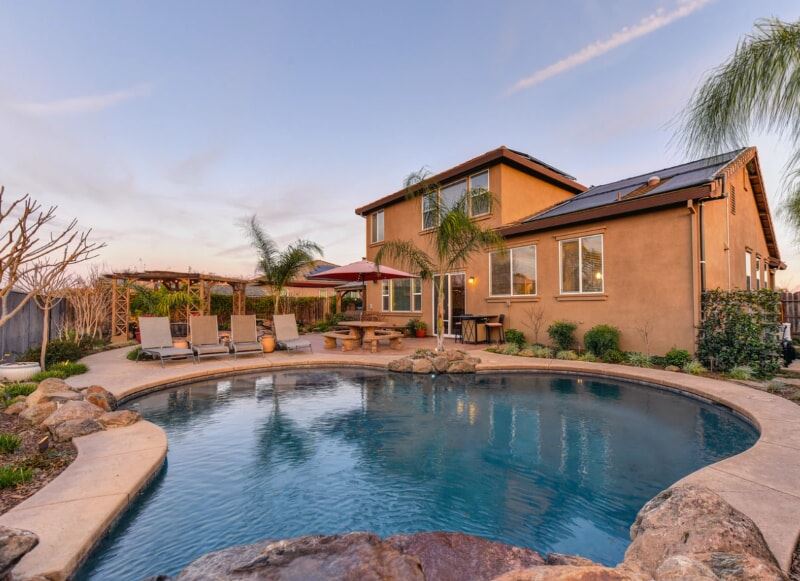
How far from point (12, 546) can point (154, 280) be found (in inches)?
616

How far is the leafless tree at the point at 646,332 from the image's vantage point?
993 cm

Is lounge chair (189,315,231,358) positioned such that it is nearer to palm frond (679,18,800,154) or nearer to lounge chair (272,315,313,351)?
lounge chair (272,315,313,351)

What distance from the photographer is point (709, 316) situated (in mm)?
8789

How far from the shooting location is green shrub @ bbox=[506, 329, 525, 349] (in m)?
12.4

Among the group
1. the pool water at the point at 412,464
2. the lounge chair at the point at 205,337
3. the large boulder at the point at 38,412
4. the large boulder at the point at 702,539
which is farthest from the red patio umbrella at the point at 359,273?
the large boulder at the point at 702,539

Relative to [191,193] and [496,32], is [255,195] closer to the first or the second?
[191,193]

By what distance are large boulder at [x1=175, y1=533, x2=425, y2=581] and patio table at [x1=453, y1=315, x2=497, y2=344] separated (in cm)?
1146

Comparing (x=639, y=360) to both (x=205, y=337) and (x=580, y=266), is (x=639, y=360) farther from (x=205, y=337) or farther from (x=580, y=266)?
(x=205, y=337)

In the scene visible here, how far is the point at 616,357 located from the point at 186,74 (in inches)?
548

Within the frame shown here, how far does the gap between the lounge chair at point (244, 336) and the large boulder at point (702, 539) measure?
9.97 meters

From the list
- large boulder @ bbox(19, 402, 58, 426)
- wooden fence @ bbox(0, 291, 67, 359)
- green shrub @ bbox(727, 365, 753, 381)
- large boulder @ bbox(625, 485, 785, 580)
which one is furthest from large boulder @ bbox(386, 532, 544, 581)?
wooden fence @ bbox(0, 291, 67, 359)

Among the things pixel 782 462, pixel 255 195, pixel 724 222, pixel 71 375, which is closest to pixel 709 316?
pixel 724 222

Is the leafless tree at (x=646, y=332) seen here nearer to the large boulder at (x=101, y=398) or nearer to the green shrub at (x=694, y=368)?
the green shrub at (x=694, y=368)

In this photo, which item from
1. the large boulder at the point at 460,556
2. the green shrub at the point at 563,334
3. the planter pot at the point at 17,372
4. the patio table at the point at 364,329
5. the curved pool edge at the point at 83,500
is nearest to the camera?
the large boulder at the point at 460,556
